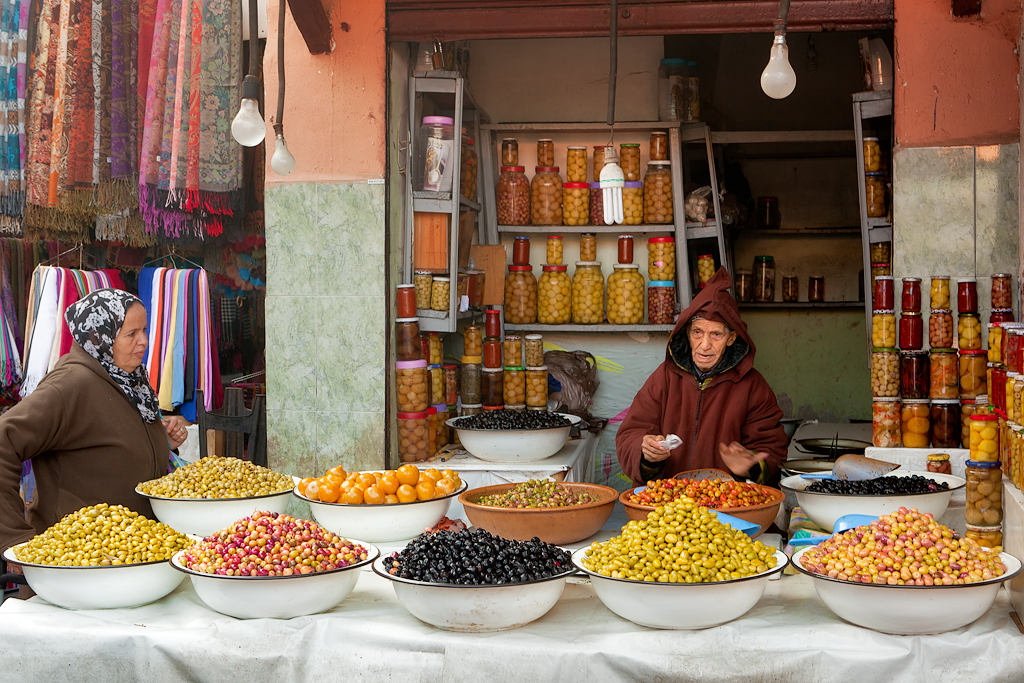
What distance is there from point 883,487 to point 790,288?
134 inches

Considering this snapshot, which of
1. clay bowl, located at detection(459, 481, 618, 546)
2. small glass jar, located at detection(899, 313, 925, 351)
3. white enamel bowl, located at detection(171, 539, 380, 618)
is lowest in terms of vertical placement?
white enamel bowl, located at detection(171, 539, 380, 618)

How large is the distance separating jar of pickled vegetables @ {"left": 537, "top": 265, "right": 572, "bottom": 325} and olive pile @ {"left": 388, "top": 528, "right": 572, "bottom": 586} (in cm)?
276

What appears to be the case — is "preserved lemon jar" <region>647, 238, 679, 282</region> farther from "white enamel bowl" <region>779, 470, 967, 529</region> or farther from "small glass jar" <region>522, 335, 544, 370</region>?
"white enamel bowl" <region>779, 470, 967, 529</region>

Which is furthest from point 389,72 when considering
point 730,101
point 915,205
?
point 730,101

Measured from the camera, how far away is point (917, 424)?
2.96 m

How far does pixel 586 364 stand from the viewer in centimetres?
457

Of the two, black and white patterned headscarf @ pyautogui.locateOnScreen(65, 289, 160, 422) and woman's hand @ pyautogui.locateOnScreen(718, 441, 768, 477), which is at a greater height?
black and white patterned headscarf @ pyautogui.locateOnScreen(65, 289, 160, 422)

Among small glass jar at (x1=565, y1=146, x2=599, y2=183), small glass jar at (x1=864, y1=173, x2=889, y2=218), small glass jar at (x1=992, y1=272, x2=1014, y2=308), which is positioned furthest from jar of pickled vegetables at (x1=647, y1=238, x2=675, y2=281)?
small glass jar at (x1=992, y1=272, x2=1014, y2=308)

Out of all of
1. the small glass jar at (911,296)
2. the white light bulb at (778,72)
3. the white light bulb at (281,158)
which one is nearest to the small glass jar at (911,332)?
Answer: the small glass jar at (911,296)

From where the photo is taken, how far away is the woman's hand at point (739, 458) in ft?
9.16

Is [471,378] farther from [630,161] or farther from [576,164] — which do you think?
[630,161]

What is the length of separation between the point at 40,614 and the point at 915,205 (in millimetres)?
3147

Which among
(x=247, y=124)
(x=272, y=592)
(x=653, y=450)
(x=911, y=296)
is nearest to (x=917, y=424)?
(x=911, y=296)

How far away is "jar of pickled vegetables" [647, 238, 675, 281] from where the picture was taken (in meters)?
4.43
